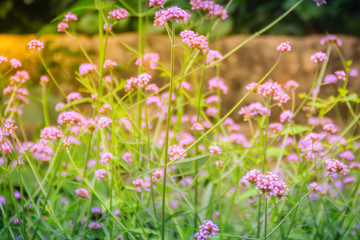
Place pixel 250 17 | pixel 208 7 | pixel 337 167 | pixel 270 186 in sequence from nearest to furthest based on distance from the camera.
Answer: pixel 270 186
pixel 337 167
pixel 208 7
pixel 250 17

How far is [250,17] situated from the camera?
3.46m

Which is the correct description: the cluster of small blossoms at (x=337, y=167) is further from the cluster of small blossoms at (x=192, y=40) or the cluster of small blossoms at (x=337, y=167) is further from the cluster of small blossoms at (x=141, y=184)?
the cluster of small blossoms at (x=141, y=184)

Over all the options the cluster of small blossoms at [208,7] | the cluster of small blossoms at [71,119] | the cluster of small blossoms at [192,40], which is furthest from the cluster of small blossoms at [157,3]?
the cluster of small blossoms at [71,119]

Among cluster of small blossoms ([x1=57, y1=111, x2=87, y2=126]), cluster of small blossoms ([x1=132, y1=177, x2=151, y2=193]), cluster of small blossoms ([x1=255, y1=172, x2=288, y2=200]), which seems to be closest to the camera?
cluster of small blossoms ([x1=255, y1=172, x2=288, y2=200])

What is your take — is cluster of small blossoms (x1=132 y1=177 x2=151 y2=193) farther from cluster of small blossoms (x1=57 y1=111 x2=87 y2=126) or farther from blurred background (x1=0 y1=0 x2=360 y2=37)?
blurred background (x1=0 y1=0 x2=360 y2=37)

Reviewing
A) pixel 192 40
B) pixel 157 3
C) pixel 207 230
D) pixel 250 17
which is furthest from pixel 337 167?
pixel 250 17

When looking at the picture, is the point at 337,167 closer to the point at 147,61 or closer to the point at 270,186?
the point at 270,186

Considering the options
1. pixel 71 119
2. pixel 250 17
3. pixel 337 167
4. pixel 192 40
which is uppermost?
pixel 192 40

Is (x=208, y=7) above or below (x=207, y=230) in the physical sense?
above

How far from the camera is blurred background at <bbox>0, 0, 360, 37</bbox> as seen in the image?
2.96 meters

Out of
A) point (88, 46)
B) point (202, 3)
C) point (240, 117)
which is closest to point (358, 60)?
point (240, 117)

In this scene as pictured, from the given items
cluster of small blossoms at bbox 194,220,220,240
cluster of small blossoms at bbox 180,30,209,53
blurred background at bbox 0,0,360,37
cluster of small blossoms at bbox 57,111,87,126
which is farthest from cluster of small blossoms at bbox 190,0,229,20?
blurred background at bbox 0,0,360,37

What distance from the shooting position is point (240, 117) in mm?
2547

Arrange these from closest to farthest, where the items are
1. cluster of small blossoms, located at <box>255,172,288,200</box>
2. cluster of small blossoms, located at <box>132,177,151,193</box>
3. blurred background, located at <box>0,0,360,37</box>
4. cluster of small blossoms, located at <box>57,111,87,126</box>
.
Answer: cluster of small blossoms, located at <box>255,172,288,200</box> < cluster of small blossoms, located at <box>57,111,87,126</box> < cluster of small blossoms, located at <box>132,177,151,193</box> < blurred background, located at <box>0,0,360,37</box>
